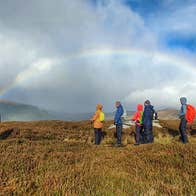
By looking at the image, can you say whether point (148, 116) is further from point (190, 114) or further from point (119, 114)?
point (190, 114)

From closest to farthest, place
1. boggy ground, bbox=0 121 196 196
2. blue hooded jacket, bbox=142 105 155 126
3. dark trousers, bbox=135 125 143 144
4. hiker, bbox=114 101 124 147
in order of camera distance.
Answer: boggy ground, bbox=0 121 196 196 < blue hooded jacket, bbox=142 105 155 126 < hiker, bbox=114 101 124 147 < dark trousers, bbox=135 125 143 144

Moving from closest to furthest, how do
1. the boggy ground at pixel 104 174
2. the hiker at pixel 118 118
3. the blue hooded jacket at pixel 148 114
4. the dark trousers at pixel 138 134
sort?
1. the boggy ground at pixel 104 174
2. the blue hooded jacket at pixel 148 114
3. the hiker at pixel 118 118
4. the dark trousers at pixel 138 134

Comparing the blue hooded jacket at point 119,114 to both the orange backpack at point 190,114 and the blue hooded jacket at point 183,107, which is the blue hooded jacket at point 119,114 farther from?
the orange backpack at point 190,114

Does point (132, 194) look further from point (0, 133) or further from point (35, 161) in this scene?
point (0, 133)

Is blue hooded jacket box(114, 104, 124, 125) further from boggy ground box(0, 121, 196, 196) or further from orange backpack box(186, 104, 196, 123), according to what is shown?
boggy ground box(0, 121, 196, 196)

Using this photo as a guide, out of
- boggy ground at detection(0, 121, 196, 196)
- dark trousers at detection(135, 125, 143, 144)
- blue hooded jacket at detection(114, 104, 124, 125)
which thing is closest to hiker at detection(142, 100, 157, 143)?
dark trousers at detection(135, 125, 143, 144)

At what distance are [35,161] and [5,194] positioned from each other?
271cm

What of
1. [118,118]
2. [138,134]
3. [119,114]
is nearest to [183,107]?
[138,134]

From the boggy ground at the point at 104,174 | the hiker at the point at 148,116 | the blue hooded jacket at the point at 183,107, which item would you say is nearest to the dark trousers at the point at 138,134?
the hiker at the point at 148,116

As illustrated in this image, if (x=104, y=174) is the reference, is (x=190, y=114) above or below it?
above

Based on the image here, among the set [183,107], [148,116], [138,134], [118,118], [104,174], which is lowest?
[104,174]

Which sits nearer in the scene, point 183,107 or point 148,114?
point 183,107

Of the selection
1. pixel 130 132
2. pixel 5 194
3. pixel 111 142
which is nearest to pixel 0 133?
pixel 111 142

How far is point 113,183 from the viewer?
17.0 feet
